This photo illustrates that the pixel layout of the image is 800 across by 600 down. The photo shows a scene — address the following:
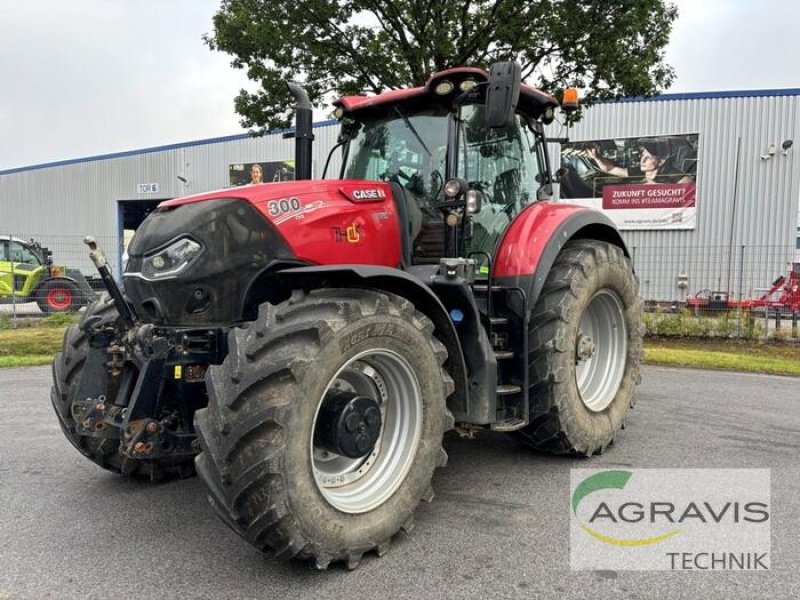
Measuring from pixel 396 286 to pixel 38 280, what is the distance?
54.7 ft

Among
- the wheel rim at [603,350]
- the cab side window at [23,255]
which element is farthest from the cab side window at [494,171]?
the cab side window at [23,255]

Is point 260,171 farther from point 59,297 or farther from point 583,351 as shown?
point 583,351

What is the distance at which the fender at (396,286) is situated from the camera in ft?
9.52

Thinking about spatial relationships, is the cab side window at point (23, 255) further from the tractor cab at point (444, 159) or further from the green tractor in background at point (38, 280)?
the tractor cab at point (444, 159)

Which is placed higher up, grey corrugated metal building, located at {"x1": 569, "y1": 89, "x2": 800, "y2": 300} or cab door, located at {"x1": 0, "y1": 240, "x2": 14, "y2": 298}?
grey corrugated metal building, located at {"x1": 569, "y1": 89, "x2": 800, "y2": 300}

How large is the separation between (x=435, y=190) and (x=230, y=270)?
1512mm

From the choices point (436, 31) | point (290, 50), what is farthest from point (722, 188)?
point (290, 50)

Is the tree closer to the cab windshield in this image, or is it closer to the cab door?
the cab windshield

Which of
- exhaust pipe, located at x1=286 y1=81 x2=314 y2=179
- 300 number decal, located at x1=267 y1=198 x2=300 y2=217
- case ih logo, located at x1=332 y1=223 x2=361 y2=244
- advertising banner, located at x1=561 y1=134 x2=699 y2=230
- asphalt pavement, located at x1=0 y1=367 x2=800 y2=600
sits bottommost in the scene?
asphalt pavement, located at x1=0 y1=367 x2=800 y2=600

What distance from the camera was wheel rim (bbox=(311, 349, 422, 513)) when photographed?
9.77 ft

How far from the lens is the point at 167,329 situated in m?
3.09

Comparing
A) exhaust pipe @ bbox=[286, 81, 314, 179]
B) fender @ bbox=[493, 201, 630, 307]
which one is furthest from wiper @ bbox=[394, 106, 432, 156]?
fender @ bbox=[493, 201, 630, 307]

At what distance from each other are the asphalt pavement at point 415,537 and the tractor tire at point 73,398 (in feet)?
0.44

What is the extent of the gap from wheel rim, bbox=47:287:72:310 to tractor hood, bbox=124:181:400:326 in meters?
13.9
